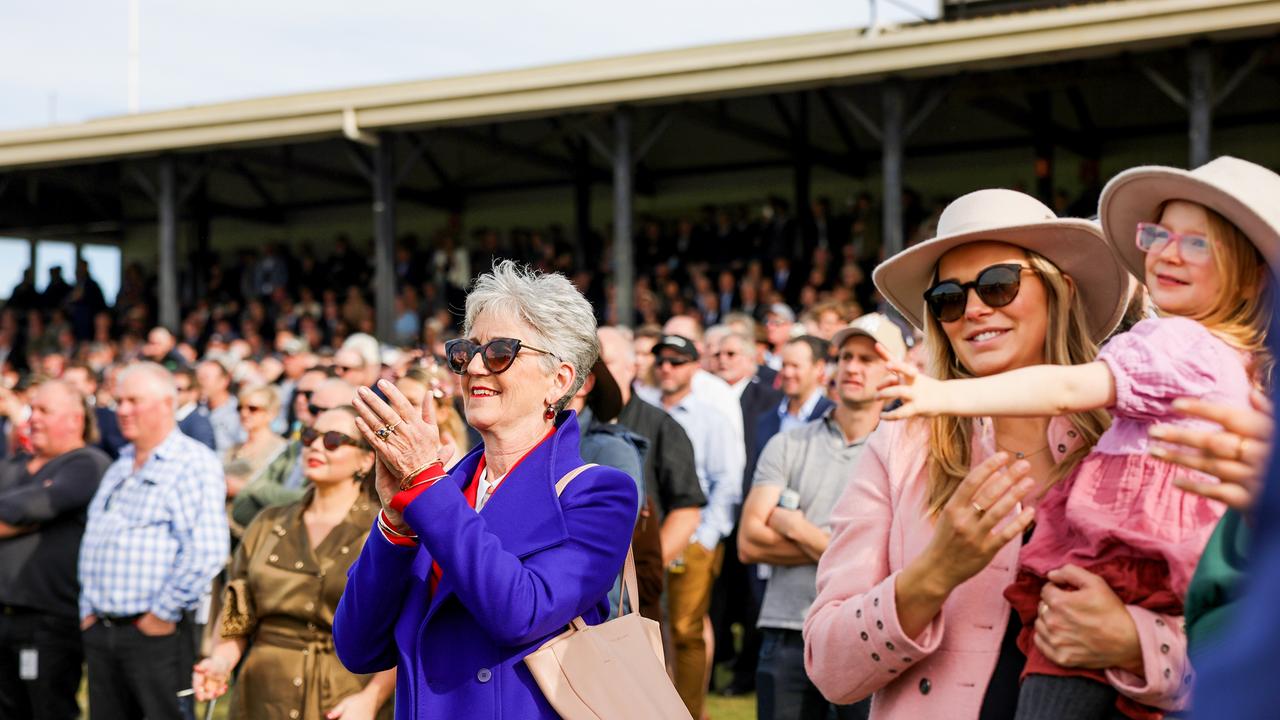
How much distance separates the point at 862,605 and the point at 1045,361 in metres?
0.55

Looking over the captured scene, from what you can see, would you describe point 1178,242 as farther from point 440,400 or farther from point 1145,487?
point 440,400

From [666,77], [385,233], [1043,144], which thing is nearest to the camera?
[666,77]

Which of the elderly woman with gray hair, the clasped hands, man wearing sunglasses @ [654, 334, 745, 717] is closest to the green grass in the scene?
man wearing sunglasses @ [654, 334, 745, 717]

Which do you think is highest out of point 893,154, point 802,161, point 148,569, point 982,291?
point 802,161

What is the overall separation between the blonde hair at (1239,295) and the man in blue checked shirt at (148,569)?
455cm

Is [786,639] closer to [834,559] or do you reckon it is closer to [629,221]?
[834,559]

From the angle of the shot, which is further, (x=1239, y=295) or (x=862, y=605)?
(x=862, y=605)

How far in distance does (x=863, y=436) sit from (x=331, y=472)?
2029mm

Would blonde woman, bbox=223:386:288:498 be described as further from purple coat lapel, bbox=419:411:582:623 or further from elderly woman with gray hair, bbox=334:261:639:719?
purple coat lapel, bbox=419:411:582:623

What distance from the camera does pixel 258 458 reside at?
7629 millimetres

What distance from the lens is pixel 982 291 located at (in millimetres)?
2342

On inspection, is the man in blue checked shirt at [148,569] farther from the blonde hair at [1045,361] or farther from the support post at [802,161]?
the support post at [802,161]

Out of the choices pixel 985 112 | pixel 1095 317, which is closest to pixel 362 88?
pixel 985 112

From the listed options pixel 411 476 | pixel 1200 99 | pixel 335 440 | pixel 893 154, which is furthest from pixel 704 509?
pixel 1200 99
